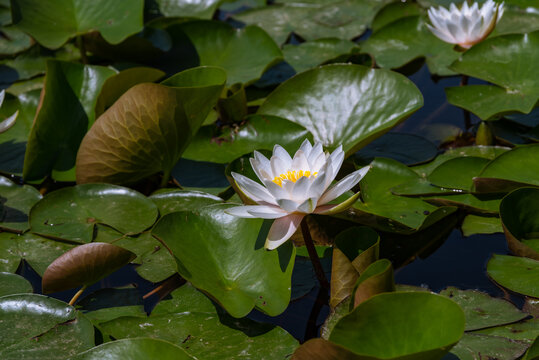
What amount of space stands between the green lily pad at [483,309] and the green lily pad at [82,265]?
1071 millimetres

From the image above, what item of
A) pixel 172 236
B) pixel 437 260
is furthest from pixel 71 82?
pixel 437 260

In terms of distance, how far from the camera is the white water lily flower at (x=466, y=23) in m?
2.79

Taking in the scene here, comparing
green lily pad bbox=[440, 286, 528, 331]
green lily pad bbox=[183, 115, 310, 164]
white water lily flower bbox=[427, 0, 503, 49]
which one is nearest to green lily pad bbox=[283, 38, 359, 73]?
white water lily flower bbox=[427, 0, 503, 49]

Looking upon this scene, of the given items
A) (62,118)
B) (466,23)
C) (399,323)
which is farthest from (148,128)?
(466,23)

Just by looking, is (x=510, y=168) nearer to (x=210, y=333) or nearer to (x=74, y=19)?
(x=210, y=333)

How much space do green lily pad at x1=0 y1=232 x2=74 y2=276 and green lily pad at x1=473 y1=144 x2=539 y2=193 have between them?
1.59 meters

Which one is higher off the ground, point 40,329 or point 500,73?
point 500,73

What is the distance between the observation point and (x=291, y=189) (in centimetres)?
171

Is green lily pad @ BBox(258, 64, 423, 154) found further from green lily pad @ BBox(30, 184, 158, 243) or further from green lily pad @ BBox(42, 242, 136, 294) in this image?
green lily pad @ BBox(42, 242, 136, 294)

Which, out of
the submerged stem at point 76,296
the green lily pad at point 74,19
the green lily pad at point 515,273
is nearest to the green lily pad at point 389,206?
the green lily pad at point 515,273

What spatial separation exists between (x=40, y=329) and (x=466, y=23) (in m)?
2.27

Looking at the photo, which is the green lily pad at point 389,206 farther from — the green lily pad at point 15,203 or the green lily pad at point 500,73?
the green lily pad at point 15,203

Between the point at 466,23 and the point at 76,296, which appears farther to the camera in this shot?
the point at 466,23

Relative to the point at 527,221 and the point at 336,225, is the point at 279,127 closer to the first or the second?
the point at 336,225
